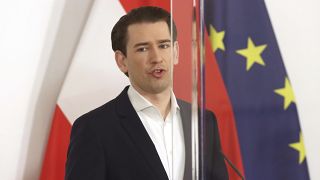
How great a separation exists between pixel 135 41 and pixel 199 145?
333 millimetres

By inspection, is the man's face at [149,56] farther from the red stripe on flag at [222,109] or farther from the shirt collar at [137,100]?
the red stripe on flag at [222,109]

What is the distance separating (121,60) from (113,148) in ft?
0.54

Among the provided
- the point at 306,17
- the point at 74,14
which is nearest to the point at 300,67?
the point at 306,17

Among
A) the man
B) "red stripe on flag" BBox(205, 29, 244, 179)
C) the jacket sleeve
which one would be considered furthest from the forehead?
"red stripe on flag" BBox(205, 29, 244, 179)

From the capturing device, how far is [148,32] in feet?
2.21

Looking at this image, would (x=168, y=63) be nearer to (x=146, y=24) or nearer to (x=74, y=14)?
(x=146, y=24)

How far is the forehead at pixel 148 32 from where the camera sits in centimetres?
66

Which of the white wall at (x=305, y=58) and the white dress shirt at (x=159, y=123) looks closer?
the white wall at (x=305, y=58)

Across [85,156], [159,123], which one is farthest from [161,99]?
[85,156]

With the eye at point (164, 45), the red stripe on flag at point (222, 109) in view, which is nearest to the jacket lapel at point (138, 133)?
the eye at point (164, 45)

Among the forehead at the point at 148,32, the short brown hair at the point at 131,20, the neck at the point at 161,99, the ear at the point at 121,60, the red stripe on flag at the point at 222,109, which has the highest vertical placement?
the short brown hair at the point at 131,20

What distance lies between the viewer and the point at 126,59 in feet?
2.35

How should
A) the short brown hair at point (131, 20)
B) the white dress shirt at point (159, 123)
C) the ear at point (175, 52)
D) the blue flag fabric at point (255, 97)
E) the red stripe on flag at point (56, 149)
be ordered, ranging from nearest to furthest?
the blue flag fabric at point (255, 97), the ear at point (175, 52), the white dress shirt at point (159, 123), the short brown hair at point (131, 20), the red stripe on flag at point (56, 149)

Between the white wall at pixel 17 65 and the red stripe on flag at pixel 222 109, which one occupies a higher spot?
the white wall at pixel 17 65
